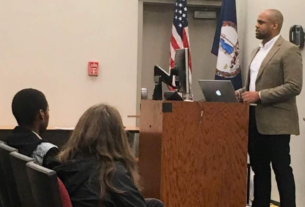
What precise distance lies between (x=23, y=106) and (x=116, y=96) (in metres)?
2.64

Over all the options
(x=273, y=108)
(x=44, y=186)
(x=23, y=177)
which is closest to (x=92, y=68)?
(x=273, y=108)

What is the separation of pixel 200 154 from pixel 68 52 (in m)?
2.58

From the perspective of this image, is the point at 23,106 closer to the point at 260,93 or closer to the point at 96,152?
the point at 96,152

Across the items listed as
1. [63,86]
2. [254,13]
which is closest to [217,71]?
[254,13]

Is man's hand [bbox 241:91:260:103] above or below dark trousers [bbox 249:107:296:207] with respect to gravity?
above

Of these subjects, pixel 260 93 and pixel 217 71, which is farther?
pixel 217 71

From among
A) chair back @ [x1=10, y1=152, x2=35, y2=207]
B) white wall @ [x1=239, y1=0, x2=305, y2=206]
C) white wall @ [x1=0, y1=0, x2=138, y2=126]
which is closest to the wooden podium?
chair back @ [x1=10, y1=152, x2=35, y2=207]

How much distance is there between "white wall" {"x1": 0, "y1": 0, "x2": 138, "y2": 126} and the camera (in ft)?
15.7

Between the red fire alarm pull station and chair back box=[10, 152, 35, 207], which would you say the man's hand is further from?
the red fire alarm pull station

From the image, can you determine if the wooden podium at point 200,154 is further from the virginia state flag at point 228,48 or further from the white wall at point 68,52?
the white wall at point 68,52

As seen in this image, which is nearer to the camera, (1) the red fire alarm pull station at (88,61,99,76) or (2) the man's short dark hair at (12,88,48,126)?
(2) the man's short dark hair at (12,88,48,126)

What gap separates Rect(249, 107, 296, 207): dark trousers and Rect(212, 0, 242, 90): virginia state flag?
1.67 metres

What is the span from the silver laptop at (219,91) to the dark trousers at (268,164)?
422 mm

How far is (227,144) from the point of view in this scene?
9.07 feet
